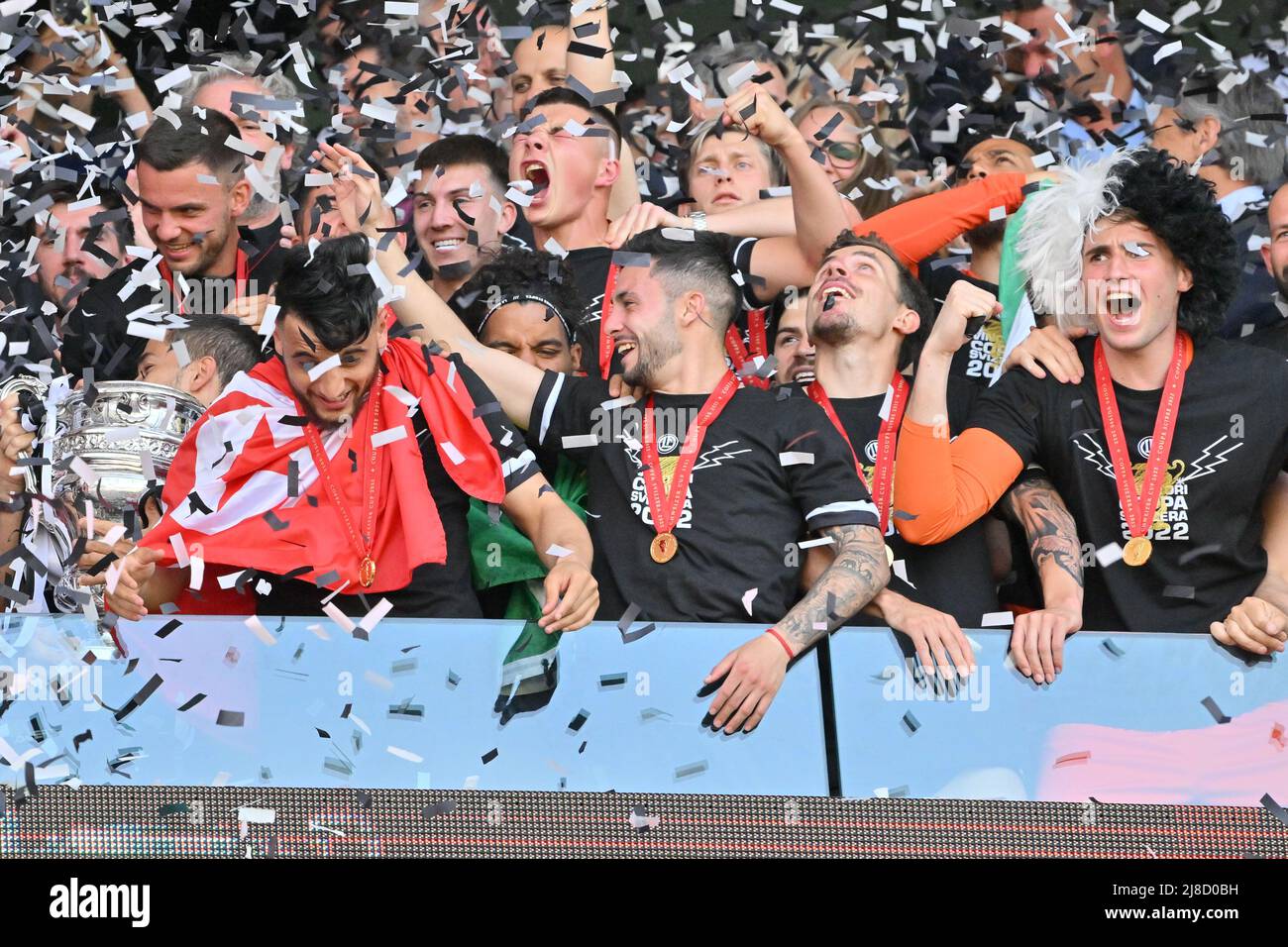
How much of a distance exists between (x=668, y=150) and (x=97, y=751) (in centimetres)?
275

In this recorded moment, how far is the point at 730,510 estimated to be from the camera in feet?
15.3

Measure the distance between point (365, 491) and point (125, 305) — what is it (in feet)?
3.40

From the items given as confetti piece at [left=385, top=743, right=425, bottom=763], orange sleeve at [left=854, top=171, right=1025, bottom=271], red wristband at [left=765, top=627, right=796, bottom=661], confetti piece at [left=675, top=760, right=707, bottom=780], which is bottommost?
confetti piece at [left=675, top=760, right=707, bottom=780]

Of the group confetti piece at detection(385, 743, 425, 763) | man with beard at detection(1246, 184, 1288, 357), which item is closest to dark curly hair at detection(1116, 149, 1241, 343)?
man with beard at detection(1246, 184, 1288, 357)

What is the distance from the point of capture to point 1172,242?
5008 millimetres

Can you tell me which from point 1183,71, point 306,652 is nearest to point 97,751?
point 306,652

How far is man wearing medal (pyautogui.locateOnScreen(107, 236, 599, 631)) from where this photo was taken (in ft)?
15.1

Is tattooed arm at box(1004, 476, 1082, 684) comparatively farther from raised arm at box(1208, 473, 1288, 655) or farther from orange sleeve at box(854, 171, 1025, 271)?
orange sleeve at box(854, 171, 1025, 271)

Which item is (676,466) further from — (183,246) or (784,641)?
(183,246)

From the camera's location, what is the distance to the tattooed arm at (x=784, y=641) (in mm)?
4520

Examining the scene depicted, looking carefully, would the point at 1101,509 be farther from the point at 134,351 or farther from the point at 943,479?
the point at 134,351

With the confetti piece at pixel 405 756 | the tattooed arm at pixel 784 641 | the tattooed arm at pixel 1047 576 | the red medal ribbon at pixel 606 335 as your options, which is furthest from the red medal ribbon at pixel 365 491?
the tattooed arm at pixel 1047 576

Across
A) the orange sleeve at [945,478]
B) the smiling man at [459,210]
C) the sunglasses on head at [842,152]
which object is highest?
the sunglasses on head at [842,152]

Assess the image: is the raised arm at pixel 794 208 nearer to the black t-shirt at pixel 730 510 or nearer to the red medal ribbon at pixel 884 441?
the red medal ribbon at pixel 884 441
